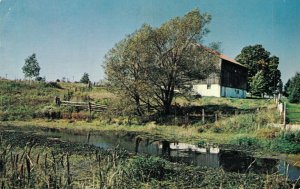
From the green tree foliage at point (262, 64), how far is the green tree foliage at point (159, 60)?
906 inches

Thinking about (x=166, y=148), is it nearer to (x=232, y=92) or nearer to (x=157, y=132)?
(x=157, y=132)

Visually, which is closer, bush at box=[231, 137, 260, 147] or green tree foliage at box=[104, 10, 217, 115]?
bush at box=[231, 137, 260, 147]

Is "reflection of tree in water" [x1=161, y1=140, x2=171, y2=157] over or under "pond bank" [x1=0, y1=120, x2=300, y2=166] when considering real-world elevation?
under

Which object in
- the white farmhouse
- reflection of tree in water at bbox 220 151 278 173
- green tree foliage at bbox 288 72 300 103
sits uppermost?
the white farmhouse

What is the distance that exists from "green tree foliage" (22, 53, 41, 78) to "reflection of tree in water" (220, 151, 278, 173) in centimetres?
2449

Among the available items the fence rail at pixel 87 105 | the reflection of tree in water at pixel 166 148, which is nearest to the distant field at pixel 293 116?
the reflection of tree in water at pixel 166 148

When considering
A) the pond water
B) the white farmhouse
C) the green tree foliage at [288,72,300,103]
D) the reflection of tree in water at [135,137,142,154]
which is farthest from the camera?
the white farmhouse

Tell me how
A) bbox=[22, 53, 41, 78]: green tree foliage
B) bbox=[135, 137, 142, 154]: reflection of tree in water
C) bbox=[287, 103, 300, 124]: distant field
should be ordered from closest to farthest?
1. bbox=[135, 137, 142, 154]: reflection of tree in water
2. bbox=[287, 103, 300, 124]: distant field
3. bbox=[22, 53, 41, 78]: green tree foliage

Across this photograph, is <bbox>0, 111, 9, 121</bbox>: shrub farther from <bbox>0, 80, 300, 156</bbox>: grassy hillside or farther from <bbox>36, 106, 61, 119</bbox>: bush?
<bbox>36, 106, 61, 119</bbox>: bush

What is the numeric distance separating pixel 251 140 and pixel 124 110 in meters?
10.1

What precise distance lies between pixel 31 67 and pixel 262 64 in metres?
27.6

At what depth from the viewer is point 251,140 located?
16797 mm

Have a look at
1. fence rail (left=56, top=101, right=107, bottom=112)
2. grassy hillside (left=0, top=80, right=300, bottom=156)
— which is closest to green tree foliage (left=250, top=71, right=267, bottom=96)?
grassy hillside (left=0, top=80, right=300, bottom=156)

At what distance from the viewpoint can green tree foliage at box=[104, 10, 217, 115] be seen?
84.8 feet
